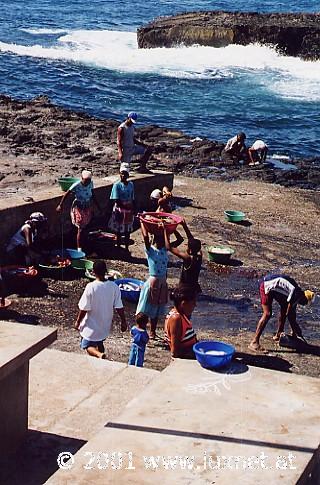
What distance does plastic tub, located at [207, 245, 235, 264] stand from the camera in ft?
48.6

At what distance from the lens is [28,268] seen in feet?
43.6

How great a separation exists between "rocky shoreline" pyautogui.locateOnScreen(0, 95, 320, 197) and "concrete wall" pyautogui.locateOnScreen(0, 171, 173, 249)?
7.59 feet

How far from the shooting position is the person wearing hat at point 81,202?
47.2 ft

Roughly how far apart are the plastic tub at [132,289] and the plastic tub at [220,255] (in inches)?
74.9

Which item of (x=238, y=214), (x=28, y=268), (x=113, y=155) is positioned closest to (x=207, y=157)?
(x=113, y=155)

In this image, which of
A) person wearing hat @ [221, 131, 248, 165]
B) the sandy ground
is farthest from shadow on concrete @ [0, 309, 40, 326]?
person wearing hat @ [221, 131, 248, 165]

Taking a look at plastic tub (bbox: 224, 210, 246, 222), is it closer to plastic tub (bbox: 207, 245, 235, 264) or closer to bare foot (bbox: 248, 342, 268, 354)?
plastic tub (bbox: 207, 245, 235, 264)

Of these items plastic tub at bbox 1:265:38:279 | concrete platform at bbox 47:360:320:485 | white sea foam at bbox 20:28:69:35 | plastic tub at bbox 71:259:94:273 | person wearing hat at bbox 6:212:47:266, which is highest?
concrete platform at bbox 47:360:320:485

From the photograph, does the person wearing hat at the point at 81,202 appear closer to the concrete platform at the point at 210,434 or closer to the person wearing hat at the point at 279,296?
the person wearing hat at the point at 279,296

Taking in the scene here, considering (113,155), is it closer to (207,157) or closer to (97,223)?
(207,157)

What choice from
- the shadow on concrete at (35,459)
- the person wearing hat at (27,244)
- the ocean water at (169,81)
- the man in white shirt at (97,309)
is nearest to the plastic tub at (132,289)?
the person wearing hat at (27,244)

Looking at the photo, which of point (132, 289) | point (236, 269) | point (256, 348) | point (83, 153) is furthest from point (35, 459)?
point (83, 153)

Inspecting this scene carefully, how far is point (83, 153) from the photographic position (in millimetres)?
22719

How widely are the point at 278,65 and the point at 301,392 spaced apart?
138ft
